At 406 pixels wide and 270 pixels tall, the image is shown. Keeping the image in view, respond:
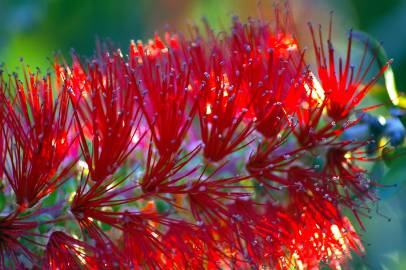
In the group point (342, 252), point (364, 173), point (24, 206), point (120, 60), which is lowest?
point (342, 252)

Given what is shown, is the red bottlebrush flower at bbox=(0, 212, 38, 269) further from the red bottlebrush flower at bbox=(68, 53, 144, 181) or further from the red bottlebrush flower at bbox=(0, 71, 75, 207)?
the red bottlebrush flower at bbox=(68, 53, 144, 181)

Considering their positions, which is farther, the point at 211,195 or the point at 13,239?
the point at 211,195

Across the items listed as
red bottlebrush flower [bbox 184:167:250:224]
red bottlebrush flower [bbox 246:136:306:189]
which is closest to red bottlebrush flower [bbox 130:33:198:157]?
red bottlebrush flower [bbox 184:167:250:224]

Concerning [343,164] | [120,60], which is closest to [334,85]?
[343,164]

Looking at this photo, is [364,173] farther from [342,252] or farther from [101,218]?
[101,218]

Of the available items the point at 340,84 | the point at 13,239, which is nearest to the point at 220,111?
the point at 340,84

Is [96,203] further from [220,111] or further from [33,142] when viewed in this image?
[220,111]

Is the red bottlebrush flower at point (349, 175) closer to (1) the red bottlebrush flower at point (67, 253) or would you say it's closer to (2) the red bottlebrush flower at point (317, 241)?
(2) the red bottlebrush flower at point (317, 241)
